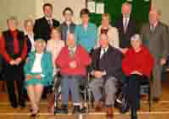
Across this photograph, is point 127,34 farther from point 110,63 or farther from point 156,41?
point 110,63

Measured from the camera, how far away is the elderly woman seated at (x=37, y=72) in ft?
21.8

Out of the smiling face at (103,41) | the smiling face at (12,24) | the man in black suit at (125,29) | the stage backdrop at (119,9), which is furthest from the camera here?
the stage backdrop at (119,9)

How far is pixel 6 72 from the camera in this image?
23.1 ft

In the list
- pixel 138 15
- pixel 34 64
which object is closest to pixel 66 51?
pixel 34 64

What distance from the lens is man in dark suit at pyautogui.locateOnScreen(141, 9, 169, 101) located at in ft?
24.2

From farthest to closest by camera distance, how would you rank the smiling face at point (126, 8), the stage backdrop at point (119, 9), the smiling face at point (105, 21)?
the stage backdrop at point (119, 9)
the smiling face at point (126, 8)
the smiling face at point (105, 21)

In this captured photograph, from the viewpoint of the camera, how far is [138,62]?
6.64m

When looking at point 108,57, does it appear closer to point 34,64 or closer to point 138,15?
point 34,64

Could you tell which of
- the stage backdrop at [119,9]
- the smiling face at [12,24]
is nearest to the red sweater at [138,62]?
the smiling face at [12,24]

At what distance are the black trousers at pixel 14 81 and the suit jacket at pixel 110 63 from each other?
1.22 metres

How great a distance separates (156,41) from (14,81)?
7.87ft

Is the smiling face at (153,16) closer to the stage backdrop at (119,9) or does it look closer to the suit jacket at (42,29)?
the suit jacket at (42,29)

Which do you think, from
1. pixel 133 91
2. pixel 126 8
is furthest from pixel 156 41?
pixel 133 91

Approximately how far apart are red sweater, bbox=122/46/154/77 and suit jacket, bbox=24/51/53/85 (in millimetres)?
1107
